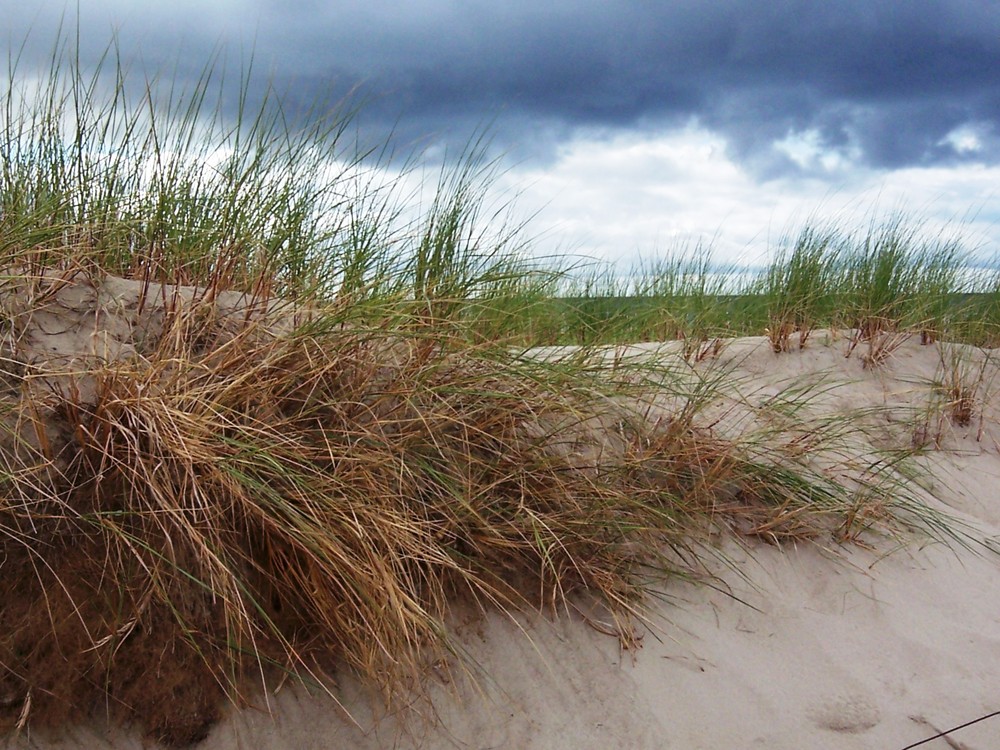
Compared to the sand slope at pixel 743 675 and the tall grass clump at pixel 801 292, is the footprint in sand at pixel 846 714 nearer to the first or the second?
the sand slope at pixel 743 675

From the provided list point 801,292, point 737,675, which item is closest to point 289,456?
point 737,675

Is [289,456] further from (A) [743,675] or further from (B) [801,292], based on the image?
(B) [801,292]

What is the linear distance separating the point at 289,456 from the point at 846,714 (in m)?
1.87

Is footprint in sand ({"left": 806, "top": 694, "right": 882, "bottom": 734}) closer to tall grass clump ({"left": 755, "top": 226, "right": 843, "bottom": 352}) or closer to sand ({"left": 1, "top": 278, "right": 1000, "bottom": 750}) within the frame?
sand ({"left": 1, "top": 278, "right": 1000, "bottom": 750})

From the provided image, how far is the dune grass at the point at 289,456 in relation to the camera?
235 cm

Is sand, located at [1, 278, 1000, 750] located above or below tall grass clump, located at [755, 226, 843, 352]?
below

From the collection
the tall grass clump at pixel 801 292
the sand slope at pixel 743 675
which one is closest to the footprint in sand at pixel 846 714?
the sand slope at pixel 743 675

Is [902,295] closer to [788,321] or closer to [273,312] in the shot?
[788,321]

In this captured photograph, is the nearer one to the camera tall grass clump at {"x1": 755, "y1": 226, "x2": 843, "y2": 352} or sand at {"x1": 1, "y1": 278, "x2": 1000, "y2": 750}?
sand at {"x1": 1, "y1": 278, "x2": 1000, "y2": 750}

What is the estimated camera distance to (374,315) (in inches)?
114

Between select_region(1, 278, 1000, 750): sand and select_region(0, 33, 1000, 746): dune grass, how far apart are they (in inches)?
3.7

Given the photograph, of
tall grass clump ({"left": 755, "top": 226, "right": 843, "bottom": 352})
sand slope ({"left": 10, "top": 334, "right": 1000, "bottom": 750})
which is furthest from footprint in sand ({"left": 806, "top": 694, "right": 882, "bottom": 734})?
tall grass clump ({"left": 755, "top": 226, "right": 843, "bottom": 352})

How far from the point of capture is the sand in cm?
250

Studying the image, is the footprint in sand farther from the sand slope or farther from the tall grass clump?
the tall grass clump
